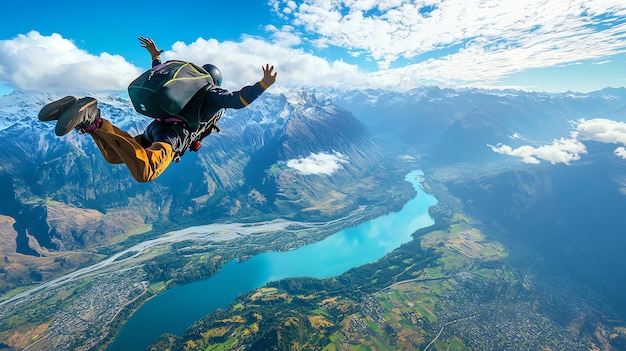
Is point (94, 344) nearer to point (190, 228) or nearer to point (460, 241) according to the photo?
point (190, 228)

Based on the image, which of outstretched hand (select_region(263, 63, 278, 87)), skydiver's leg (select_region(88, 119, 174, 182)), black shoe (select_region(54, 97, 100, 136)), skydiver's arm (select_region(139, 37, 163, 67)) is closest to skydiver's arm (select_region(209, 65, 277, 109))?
outstretched hand (select_region(263, 63, 278, 87))

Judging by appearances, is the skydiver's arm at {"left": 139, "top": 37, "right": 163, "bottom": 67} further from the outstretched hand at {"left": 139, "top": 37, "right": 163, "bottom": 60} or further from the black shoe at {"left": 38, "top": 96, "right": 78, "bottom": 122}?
the black shoe at {"left": 38, "top": 96, "right": 78, "bottom": 122}

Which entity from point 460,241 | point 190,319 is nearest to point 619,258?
point 460,241

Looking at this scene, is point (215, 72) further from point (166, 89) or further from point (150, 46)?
point (150, 46)

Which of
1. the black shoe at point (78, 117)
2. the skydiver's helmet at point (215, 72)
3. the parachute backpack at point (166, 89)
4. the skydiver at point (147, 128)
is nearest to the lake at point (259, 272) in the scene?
the skydiver at point (147, 128)

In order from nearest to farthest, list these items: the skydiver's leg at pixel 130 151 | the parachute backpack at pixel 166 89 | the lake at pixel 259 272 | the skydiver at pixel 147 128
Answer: the skydiver at pixel 147 128
the skydiver's leg at pixel 130 151
the parachute backpack at pixel 166 89
the lake at pixel 259 272

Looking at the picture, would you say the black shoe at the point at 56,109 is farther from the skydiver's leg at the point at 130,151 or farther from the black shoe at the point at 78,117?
the skydiver's leg at the point at 130,151
